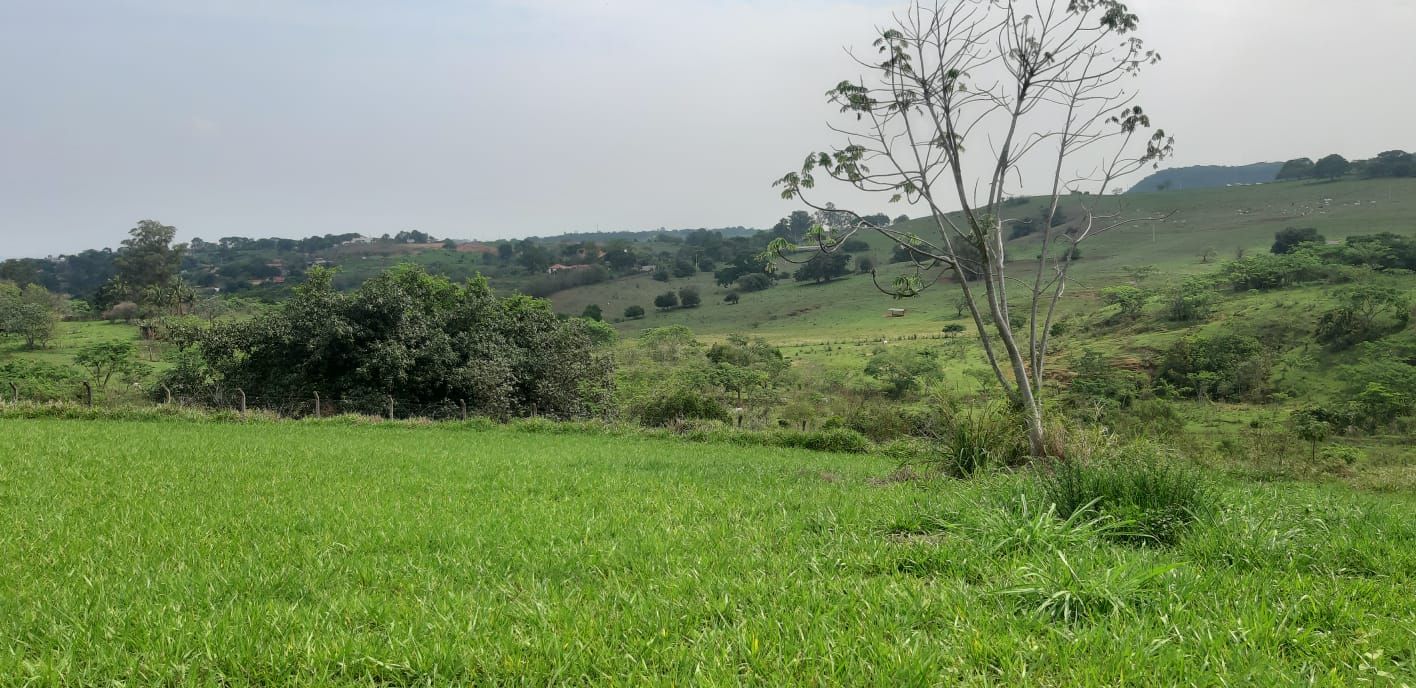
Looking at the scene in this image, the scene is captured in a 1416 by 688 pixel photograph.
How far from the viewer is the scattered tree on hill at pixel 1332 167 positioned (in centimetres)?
10394

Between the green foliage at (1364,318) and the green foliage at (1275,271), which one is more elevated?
the green foliage at (1275,271)

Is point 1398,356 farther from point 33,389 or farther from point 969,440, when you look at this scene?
point 33,389

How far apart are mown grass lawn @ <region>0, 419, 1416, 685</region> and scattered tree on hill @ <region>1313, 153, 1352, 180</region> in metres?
132

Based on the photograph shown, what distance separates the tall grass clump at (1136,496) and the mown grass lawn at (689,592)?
207 millimetres

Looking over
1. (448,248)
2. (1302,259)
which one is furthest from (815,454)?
(448,248)

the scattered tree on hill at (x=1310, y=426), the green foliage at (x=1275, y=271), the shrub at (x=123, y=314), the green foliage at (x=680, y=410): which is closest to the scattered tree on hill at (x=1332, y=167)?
the green foliage at (x=1275, y=271)

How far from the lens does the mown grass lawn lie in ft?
9.65

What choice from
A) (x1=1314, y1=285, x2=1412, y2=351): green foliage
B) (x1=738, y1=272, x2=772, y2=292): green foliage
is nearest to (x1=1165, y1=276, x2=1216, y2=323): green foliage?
(x1=1314, y1=285, x2=1412, y2=351): green foliage

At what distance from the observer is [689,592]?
389 centimetres

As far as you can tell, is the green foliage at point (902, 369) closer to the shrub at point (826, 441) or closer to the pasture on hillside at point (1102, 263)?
the pasture on hillside at point (1102, 263)

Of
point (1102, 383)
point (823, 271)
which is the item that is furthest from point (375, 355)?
point (823, 271)

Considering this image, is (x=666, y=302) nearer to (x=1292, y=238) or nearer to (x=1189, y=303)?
(x=1189, y=303)

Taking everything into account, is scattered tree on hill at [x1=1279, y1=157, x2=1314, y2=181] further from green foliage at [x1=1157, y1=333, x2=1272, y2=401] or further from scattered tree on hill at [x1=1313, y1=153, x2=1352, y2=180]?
green foliage at [x1=1157, y1=333, x2=1272, y2=401]

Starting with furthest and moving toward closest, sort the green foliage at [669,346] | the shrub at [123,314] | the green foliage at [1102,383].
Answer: the shrub at [123,314] → the green foliage at [669,346] → the green foliage at [1102,383]
